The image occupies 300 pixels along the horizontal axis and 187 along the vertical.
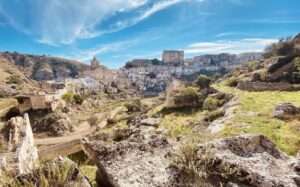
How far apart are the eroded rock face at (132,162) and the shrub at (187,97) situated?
30.8 m

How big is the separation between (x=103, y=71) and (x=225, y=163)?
128 meters

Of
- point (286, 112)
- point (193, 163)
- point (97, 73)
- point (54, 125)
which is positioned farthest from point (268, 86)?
point (97, 73)

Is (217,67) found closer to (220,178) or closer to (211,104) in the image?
(211,104)

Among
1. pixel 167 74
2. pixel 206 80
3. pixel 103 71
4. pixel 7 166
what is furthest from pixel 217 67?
pixel 7 166

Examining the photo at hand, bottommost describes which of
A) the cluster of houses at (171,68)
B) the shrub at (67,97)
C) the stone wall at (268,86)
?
the cluster of houses at (171,68)

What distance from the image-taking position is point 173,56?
653 ft

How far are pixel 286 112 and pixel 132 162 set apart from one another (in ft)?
41.2

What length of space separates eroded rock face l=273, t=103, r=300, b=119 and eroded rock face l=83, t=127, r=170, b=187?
35.4 ft

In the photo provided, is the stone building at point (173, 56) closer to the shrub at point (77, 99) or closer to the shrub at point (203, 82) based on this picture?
the shrub at point (77, 99)

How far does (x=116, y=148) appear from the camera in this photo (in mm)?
5211

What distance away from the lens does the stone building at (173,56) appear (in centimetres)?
19700

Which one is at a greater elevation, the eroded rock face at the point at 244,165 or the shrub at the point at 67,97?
the eroded rock face at the point at 244,165

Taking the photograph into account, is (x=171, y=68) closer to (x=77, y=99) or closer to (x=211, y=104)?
(x=77, y=99)

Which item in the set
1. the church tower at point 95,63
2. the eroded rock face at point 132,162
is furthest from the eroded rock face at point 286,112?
the church tower at point 95,63
